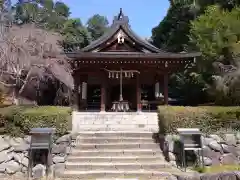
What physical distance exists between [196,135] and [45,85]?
1292 cm

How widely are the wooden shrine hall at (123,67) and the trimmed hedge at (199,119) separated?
23.8 feet

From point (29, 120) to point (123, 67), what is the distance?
9824 millimetres

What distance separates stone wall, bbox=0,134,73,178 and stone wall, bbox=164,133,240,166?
3562 millimetres

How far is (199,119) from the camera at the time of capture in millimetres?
10219

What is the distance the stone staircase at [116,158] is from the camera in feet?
28.7

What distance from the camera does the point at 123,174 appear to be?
28.8 ft

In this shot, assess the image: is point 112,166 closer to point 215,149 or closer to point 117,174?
point 117,174

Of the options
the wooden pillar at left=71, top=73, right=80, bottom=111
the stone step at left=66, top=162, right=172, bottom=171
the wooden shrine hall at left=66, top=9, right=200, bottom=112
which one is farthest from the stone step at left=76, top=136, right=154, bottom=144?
the wooden pillar at left=71, top=73, right=80, bottom=111

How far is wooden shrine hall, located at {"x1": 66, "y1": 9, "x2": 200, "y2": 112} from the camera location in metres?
17.5

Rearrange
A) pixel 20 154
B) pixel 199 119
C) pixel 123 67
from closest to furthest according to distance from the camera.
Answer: pixel 20 154, pixel 199 119, pixel 123 67

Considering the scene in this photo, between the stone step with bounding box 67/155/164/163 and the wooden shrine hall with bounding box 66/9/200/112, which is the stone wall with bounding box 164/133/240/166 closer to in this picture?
the stone step with bounding box 67/155/164/163

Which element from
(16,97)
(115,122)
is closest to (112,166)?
(115,122)

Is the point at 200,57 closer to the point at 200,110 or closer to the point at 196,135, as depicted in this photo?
the point at 200,110

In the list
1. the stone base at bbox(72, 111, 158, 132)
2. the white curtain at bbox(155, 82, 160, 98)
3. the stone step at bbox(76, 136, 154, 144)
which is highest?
the white curtain at bbox(155, 82, 160, 98)
